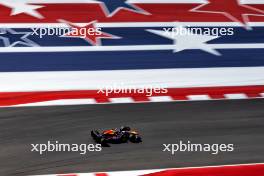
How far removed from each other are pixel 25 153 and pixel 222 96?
5.08ft

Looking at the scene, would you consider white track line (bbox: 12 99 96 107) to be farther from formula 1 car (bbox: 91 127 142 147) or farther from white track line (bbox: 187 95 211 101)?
white track line (bbox: 187 95 211 101)

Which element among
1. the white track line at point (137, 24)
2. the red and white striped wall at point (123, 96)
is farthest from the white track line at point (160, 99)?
the white track line at point (137, 24)

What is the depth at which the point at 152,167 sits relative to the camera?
3133 mm

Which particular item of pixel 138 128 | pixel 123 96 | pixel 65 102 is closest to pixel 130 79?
pixel 123 96

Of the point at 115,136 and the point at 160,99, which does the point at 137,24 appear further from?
the point at 115,136

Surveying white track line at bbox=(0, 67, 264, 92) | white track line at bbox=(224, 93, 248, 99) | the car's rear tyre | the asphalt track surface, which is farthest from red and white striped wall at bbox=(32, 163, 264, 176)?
white track line at bbox=(0, 67, 264, 92)

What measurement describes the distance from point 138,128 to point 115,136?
19cm

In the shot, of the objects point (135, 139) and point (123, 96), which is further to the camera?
point (123, 96)

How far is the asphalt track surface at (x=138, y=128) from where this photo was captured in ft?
10.1

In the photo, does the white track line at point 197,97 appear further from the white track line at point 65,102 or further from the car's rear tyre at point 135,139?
the white track line at point 65,102

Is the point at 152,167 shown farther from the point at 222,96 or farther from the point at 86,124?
the point at 222,96

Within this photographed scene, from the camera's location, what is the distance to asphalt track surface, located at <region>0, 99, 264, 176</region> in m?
3.07

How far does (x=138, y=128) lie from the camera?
3.20 metres

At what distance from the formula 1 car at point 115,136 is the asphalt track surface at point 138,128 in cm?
4
